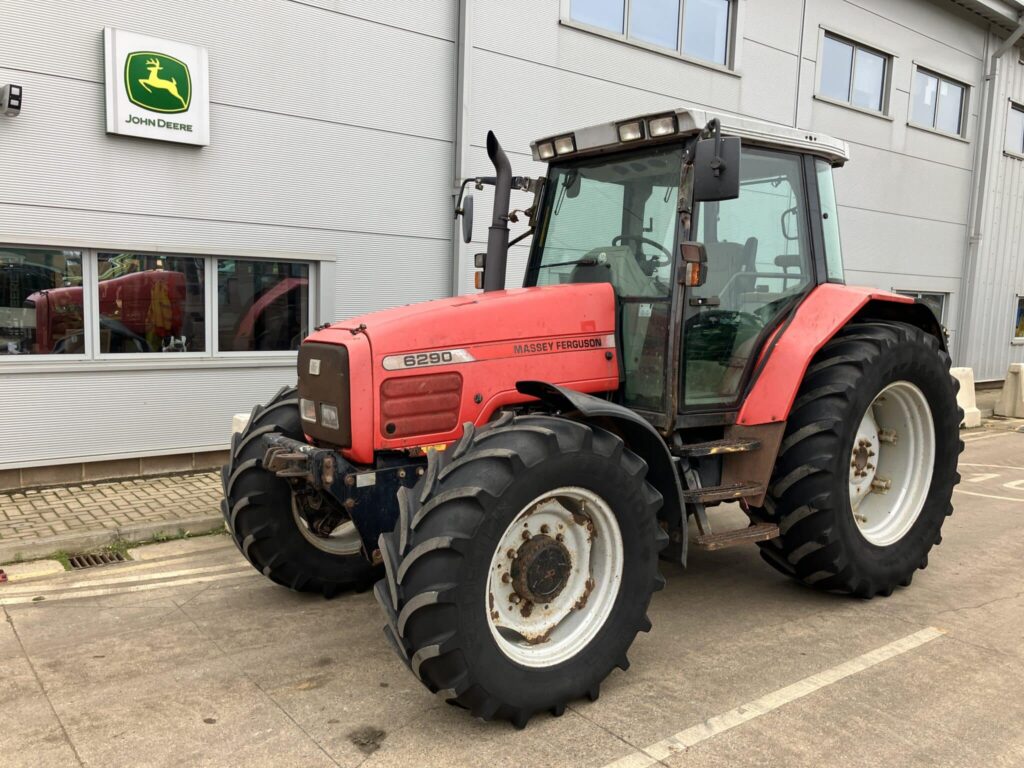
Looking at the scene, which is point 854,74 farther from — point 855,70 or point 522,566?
point 522,566

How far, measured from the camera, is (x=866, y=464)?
488 centimetres

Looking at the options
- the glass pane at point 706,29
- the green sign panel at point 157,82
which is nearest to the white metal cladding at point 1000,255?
the glass pane at point 706,29

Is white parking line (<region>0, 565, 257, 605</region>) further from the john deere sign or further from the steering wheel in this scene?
the john deere sign

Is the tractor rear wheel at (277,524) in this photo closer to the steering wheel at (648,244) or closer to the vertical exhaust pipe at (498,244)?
the vertical exhaust pipe at (498,244)

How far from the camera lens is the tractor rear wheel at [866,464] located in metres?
4.24

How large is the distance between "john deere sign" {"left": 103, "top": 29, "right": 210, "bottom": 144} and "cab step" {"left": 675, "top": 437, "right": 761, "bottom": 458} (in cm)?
528

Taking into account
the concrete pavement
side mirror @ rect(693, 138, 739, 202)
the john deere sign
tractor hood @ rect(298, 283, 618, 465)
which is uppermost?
the john deere sign

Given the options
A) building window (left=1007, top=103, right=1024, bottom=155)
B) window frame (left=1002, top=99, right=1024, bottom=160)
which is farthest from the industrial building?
building window (left=1007, top=103, right=1024, bottom=155)

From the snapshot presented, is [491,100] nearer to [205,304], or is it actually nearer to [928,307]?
[205,304]

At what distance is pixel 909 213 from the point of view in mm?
14016

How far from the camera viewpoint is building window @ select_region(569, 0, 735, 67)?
9688 millimetres

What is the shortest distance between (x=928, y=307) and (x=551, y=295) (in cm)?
263

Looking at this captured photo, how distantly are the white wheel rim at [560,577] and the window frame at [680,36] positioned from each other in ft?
24.1

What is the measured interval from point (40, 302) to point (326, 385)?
4.38m
